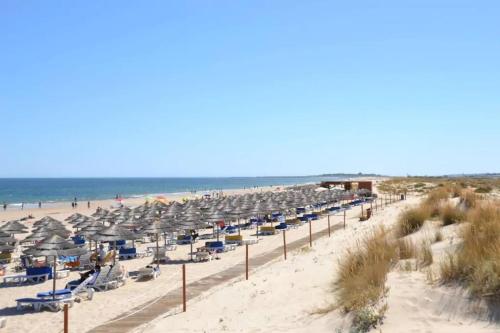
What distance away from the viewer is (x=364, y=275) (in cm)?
714

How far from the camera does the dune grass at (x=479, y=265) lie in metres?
5.91

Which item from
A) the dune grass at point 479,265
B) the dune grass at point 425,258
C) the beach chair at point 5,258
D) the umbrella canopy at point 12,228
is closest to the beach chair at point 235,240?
the umbrella canopy at point 12,228

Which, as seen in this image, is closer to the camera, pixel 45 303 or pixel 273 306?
pixel 273 306

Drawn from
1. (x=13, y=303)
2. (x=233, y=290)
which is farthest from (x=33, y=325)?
(x=233, y=290)

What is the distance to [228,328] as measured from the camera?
7.80 meters

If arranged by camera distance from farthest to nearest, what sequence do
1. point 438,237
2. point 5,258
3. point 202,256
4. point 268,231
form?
point 268,231, point 5,258, point 202,256, point 438,237

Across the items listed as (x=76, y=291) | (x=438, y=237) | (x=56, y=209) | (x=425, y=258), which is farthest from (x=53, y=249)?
(x=56, y=209)

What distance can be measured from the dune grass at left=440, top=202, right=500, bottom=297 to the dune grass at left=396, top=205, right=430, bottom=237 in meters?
5.04

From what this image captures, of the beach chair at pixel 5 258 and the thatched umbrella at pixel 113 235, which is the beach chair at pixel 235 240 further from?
the beach chair at pixel 5 258

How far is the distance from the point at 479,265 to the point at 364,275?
1607mm

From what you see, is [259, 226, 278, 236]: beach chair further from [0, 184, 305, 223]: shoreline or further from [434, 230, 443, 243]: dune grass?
[0, 184, 305, 223]: shoreline

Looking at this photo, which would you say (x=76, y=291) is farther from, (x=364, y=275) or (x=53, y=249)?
(x=364, y=275)

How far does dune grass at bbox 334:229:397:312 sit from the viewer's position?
6516 mm

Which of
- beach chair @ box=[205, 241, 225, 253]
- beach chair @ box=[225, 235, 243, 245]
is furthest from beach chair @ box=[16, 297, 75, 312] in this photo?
beach chair @ box=[225, 235, 243, 245]
